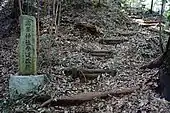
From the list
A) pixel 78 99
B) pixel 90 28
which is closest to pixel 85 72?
pixel 78 99

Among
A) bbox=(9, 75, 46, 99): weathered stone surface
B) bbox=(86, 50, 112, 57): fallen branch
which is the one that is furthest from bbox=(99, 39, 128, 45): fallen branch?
bbox=(9, 75, 46, 99): weathered stone surface

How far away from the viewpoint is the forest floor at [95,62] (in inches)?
157

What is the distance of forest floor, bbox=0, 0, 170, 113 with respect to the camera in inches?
157

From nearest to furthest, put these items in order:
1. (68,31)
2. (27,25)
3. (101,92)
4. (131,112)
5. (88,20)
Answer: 1. (131,112)
2. (101,92)
3. (27,25)
4. (68,31)
5. (88,20)

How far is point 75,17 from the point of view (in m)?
8.61

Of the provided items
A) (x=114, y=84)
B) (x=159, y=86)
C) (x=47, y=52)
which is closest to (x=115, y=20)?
(x=47, y=52)

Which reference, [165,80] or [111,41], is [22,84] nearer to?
[165,80]

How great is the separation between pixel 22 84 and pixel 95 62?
186cm

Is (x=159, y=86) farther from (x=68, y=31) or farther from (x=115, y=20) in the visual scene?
(x=115, y=20)

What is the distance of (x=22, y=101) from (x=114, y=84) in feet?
5.10

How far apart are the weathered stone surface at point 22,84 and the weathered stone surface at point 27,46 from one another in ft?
0.49

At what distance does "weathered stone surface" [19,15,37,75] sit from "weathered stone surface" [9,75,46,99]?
0.49 ft

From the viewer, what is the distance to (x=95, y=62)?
5.88 m

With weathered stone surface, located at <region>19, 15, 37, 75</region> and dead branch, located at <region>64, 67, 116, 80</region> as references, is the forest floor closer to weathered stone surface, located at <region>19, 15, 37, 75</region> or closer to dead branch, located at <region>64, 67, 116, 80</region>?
dead branch, located at <region>64, 67, 116, 80</region>
